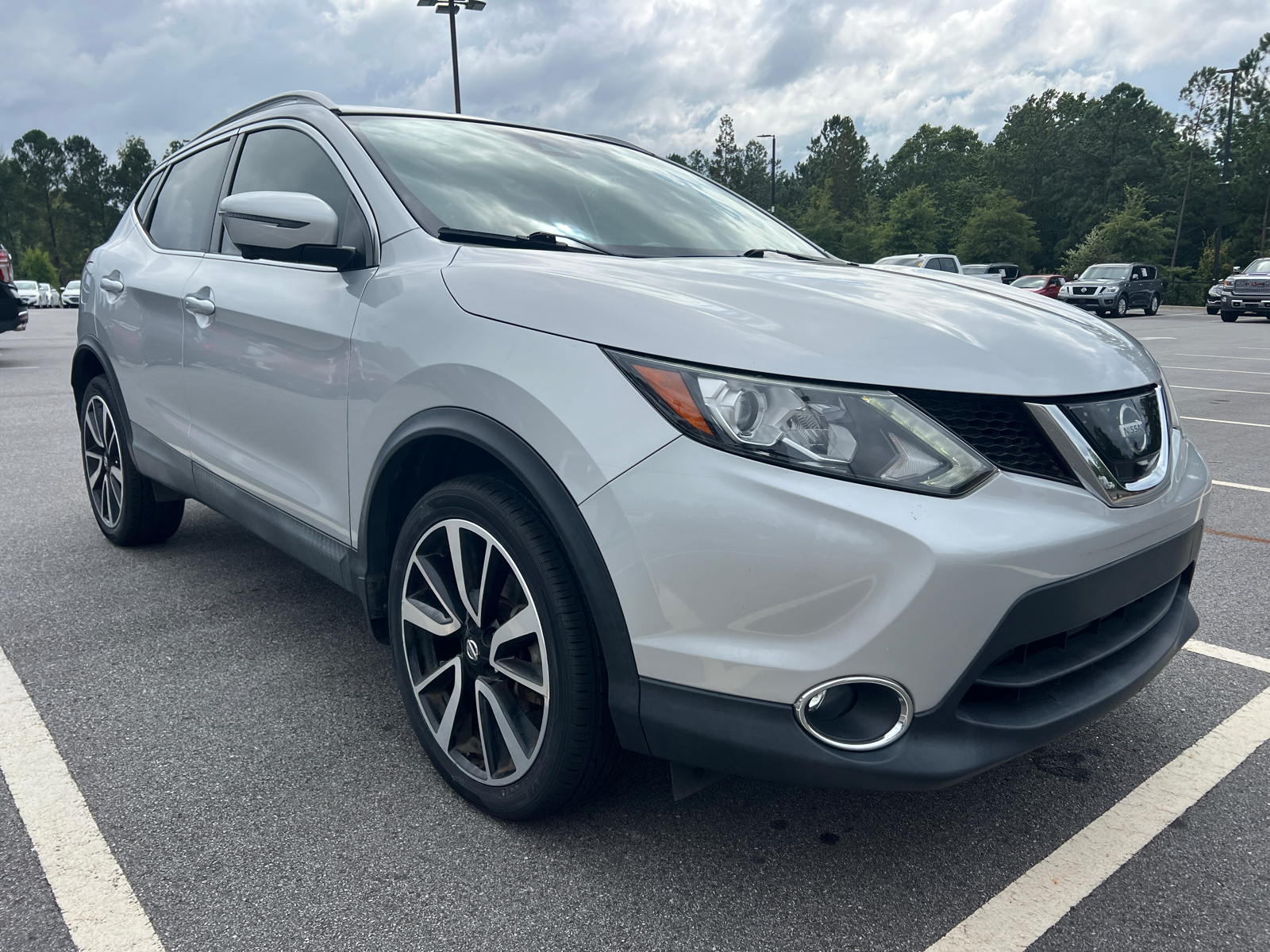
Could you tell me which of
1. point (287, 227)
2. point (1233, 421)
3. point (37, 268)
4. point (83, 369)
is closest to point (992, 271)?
point (1233, 421)

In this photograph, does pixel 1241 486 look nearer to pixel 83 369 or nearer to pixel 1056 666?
pixel 1056 666

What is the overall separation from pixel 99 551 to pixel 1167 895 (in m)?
4.25

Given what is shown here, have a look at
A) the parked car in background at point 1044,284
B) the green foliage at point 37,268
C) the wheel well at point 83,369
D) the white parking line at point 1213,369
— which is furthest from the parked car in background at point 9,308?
the green foliage at point 37,268

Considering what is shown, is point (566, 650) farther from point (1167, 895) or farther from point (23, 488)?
point (23, 488)

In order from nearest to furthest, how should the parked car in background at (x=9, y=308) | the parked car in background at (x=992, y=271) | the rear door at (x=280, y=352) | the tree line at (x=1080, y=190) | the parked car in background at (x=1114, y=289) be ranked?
the rear door at (x=280, y=352), the parked car in background at (x=9, y=308), the parked car in background at (x=1114, y=289), the parked car in background at (x=992, y=271), the tree line at (x=1080, y=190)

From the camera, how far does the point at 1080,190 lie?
70312 mm

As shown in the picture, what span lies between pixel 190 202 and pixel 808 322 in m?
2.96

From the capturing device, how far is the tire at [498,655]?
1.88 m

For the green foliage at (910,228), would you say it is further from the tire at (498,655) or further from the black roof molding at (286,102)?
the tire at (498,655)

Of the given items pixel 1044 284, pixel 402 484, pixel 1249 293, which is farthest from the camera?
pixel 1044 284

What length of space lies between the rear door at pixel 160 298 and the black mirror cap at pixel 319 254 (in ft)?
3.44

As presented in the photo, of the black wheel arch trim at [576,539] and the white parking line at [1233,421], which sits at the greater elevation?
the black wheel arch trim at [576,539]

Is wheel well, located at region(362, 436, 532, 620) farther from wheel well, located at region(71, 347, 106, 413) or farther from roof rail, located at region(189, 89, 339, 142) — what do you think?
wheel well, located at region(71, 347, 106, 413)

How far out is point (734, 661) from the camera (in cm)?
169
